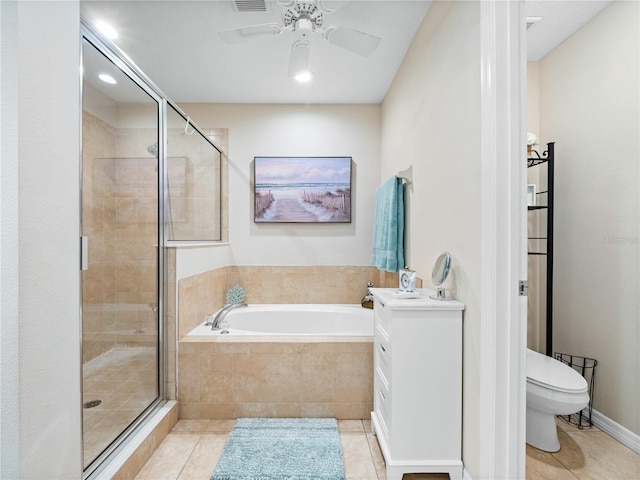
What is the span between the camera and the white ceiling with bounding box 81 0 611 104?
1.89m

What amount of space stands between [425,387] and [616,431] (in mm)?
1321

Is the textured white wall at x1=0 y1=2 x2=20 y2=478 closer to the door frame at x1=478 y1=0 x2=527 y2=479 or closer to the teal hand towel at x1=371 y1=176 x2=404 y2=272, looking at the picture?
the door frame at x1=478 y1=0 x2=527 y2=479

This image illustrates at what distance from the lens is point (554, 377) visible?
65.6 inches

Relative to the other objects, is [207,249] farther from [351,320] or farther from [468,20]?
[468,20]

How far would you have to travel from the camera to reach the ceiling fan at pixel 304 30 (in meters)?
1.63

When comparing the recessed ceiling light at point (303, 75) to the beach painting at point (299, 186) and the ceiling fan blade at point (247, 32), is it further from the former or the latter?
the beach painting at point (299, 186)

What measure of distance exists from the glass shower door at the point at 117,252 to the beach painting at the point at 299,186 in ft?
4.15

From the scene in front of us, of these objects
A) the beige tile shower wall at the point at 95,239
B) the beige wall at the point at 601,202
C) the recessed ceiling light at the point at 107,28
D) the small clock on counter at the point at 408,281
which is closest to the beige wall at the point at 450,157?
the small clock on counter at the point at 408,281

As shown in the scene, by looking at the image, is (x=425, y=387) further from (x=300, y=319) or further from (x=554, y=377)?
(x=300, y=319)

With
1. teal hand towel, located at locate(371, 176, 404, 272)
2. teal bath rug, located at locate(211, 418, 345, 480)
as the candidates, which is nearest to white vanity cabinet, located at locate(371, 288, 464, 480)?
teal bath rug, located at locate(211, 418, 345, 480)

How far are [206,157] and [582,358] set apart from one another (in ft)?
10.8

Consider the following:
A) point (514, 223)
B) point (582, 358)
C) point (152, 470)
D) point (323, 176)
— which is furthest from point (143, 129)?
point (582, 358)

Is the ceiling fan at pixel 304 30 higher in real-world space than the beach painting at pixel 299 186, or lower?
higher

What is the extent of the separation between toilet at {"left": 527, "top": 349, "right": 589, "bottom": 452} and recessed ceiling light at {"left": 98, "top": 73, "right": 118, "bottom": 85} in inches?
105
